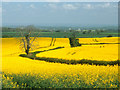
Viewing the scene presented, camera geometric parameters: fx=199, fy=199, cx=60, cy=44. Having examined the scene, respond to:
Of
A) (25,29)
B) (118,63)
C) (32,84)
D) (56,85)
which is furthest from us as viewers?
(25,29)

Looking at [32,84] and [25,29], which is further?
[25,29]

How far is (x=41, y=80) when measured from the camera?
33.3ft

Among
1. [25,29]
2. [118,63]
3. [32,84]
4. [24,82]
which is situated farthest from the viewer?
[25,29]

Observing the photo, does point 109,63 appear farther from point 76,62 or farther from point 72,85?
point 72,85

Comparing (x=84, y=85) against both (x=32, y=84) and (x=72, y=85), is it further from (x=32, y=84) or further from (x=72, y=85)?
(x=32, y=84)

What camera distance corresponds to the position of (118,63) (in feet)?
81.3

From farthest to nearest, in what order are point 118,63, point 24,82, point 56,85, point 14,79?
point 118,63, point 14,79, point 24,82, point 56,85

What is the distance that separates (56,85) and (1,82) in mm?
3062

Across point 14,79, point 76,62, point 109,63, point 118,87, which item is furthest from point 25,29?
point 118,87

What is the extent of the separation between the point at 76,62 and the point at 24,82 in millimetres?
16182

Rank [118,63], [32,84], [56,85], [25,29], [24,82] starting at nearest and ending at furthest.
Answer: [56,85] → [32,84] → [24,82] → [118,63] → [25,29]

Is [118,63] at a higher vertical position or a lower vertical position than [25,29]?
lower

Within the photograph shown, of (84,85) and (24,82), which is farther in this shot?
(24,82)

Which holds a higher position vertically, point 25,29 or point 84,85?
point 25,29
